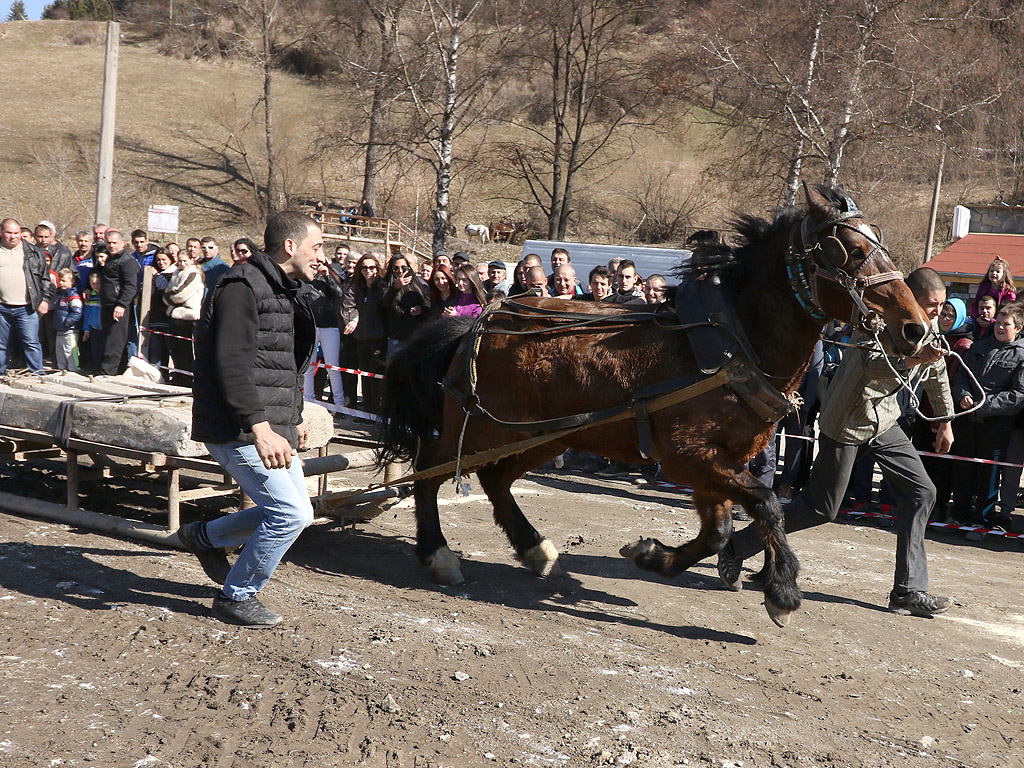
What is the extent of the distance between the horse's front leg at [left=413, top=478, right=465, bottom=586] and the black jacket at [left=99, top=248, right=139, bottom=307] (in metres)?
7.55

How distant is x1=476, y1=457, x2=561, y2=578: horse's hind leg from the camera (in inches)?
213

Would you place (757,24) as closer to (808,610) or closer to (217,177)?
(808,610)

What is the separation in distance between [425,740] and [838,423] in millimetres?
2966

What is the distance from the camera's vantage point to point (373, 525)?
646cm

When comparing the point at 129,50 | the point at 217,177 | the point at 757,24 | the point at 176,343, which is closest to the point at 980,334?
the point at 176,343

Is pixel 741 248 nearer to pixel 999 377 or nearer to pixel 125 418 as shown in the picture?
pixel 125 418

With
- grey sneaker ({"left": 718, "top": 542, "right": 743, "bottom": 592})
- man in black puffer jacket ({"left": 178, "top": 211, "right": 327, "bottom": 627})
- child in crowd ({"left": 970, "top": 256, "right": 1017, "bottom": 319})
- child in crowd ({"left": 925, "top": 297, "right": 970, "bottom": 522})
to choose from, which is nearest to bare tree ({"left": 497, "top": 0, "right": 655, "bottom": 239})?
child in crowd ({"left": 970, "top": 256, "right": 1017, "bottom": 319})

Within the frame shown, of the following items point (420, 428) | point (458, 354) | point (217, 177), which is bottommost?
point (420, 428)

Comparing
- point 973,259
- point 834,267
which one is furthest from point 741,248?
point 973,259

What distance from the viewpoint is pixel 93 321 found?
1188cm

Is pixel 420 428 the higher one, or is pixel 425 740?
pixel 420 428

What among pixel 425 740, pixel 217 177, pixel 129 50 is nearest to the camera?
pixel 425 740

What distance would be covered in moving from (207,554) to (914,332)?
3.58 meters

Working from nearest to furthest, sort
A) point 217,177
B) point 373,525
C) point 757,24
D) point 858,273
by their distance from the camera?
point 858,273 → point 373,525 → point 757,24 → point 217,177
